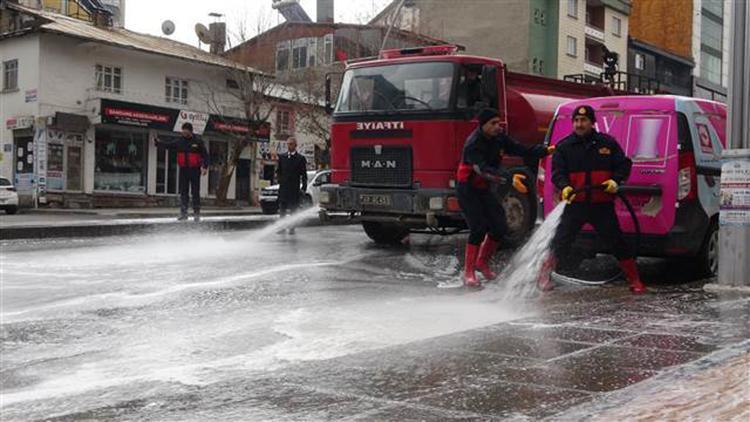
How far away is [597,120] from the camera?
29.1ft

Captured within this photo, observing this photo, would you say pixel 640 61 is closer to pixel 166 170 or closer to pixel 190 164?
pixel 166 170

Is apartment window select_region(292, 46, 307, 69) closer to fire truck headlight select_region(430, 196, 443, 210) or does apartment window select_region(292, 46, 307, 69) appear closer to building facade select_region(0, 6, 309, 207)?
building facade select_region(0, 6, 309, 207)

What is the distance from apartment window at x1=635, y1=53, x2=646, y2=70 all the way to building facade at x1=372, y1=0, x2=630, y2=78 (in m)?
4.21

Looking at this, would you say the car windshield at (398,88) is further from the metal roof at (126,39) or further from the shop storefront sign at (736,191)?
the metal roof at (126,39)

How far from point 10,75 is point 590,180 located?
31.4 m

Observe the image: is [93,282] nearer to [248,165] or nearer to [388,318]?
[388,318]

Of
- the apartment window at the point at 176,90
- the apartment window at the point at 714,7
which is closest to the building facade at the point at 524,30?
the apartment window at the point at 714,7

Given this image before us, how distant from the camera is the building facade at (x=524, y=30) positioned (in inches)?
2013

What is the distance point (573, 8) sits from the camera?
5356cm

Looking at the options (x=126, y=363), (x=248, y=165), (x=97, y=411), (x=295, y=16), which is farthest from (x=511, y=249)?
(x=295, y=16)

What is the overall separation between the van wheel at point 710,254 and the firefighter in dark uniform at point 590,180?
1082 mm

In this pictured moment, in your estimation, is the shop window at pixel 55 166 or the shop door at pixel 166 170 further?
the shop door at pixel 166 170

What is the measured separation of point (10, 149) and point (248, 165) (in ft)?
37.0

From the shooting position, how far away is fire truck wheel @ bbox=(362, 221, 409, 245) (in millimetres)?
13250
